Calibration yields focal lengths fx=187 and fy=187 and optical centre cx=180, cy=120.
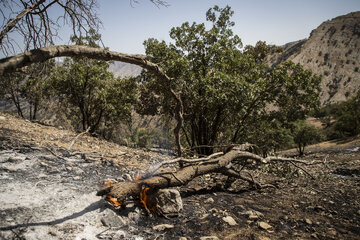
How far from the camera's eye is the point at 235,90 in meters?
6.42

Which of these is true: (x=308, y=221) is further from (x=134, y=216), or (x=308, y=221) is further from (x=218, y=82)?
(x=218, y=82)

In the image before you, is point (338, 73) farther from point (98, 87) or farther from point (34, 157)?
point (34, 157)

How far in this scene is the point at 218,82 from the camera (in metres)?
6.38

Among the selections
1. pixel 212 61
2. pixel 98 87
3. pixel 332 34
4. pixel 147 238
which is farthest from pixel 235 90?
pixel 332 34

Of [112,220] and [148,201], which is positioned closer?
[112,220]

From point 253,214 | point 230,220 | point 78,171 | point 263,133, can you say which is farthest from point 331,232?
point 263,133

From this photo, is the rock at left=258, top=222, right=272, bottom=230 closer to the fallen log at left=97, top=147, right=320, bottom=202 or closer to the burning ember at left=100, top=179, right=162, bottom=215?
the fallen log at left=97, top=147, right=320, bottom=202

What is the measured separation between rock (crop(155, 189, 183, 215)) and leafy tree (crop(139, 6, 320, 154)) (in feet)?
12.9

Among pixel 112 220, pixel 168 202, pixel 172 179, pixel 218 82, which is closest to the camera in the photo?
pixel 112 220

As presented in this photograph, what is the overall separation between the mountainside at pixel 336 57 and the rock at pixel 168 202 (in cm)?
6927

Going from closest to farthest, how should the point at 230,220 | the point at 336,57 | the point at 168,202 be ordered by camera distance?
the point at 230,220 → the point at 168,202 → the point at 336,57

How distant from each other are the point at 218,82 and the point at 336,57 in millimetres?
87410

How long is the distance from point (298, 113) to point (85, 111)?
13.3 meters

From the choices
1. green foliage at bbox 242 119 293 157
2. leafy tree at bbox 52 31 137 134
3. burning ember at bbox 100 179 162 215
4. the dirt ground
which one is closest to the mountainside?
green foliage at bbox 242 119 293 157
